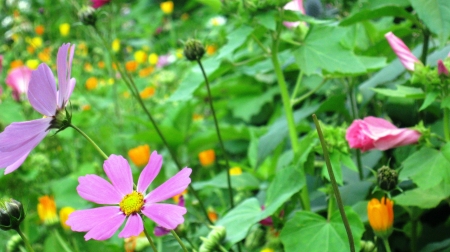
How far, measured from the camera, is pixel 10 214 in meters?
0.47

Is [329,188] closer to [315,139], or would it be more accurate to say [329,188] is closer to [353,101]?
[315,139]

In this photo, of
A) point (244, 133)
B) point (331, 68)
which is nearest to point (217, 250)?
point (331, 68)

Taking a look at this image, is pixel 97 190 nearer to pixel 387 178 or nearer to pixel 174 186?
pixel 174 186

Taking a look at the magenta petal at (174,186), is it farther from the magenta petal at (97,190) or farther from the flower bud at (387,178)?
the flower bud at (387,178)

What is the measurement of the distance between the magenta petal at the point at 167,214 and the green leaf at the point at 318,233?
0.66 ft

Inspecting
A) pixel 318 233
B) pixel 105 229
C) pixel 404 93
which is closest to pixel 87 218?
pixel 105 229

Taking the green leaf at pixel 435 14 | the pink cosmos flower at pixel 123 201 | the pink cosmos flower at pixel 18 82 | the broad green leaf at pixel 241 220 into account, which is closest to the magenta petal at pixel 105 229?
the pink cosmos flower at pixel 123 201

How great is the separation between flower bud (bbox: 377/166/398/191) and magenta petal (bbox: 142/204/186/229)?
0.84ft

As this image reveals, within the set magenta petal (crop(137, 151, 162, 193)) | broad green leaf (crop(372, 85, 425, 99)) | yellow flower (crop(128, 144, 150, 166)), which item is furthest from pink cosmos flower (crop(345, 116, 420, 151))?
yellow flower (crop(128, 144, 150, 166))

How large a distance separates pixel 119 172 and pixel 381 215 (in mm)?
257

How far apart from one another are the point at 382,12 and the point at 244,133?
499 mm

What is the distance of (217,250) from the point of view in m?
0.57

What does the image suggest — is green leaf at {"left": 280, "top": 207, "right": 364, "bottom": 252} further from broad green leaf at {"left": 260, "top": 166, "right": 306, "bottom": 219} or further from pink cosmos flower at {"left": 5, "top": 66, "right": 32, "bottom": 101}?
pink cosmos flower at {"left": 5, "top": 66, "right": 32, "bottom": 101}

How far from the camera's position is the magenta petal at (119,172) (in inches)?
16.9
